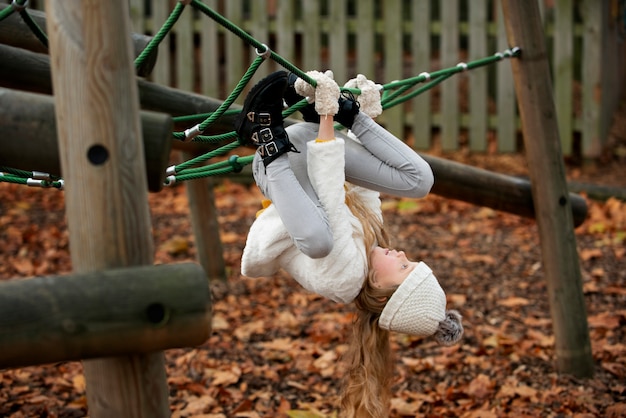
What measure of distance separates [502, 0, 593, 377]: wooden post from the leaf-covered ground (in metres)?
0.19

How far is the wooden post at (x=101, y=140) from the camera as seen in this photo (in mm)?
1937

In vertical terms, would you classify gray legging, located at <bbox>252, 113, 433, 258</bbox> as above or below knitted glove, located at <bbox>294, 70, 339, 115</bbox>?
below

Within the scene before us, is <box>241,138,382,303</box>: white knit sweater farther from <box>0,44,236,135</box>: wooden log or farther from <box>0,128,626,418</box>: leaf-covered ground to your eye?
<box>0,128,626,418</box>: leaf-covered ground

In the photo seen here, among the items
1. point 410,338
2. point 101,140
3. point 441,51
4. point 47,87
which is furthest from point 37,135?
point 441,51

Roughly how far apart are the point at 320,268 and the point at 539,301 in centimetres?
287

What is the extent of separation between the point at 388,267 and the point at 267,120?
0.57 m

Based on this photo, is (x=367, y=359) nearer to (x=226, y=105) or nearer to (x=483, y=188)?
(x=226, y=105)

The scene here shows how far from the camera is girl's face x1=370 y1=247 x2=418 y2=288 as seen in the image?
2.72 m

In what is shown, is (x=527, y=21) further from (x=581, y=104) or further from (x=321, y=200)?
(x=581, y=104)

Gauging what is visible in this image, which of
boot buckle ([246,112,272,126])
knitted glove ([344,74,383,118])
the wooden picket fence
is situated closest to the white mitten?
knitted glove ([344,74,383,118])

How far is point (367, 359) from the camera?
2.92 meters

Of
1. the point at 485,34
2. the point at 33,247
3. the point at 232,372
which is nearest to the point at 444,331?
the point at 232,372

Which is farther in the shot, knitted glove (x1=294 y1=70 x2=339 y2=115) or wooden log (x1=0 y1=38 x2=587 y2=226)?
wooden log (x1=0 y1=38 x2=587 y2=226)

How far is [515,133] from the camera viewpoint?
301 inches
